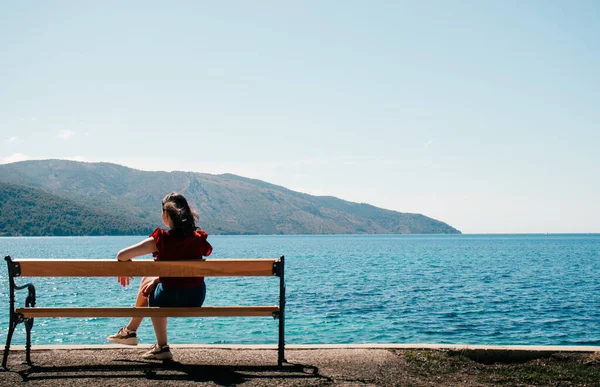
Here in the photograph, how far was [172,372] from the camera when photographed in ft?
19.7

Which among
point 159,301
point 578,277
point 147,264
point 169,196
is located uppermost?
point 169,196

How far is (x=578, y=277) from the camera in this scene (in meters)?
46.1

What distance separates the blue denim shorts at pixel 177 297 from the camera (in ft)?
20.9

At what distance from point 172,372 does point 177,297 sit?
0.81m

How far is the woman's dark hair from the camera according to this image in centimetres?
638

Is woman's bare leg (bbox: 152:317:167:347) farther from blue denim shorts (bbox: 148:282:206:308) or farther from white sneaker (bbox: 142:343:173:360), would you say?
blue denim shorts (bbox: 148:282:206:308)

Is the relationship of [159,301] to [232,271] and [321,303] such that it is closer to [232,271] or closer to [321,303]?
[232,271]

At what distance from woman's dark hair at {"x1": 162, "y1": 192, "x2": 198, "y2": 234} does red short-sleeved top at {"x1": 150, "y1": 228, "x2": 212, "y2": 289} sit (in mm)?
77

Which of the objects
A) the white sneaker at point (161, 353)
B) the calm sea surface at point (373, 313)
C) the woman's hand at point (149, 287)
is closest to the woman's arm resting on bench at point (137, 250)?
the woman's hand at point (149, 287)

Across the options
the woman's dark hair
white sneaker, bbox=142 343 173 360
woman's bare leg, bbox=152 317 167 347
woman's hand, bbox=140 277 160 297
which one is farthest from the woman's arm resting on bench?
white sneaker, bbox=142 343 173 360

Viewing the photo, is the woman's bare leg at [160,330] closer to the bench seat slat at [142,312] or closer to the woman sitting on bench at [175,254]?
the woman sitting on bench at [175,254]

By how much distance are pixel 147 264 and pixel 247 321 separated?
13.4 meters

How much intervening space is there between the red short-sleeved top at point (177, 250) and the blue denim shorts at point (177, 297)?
0.17ft

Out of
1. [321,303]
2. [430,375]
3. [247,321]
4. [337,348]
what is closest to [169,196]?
[337,348]
